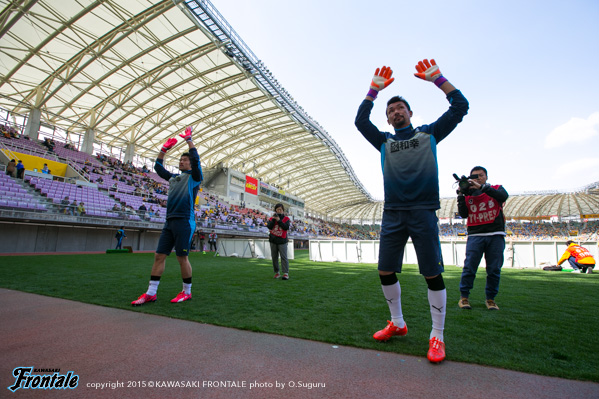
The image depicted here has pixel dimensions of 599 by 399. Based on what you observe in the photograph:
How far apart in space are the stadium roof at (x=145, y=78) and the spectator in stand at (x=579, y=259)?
1833 cm

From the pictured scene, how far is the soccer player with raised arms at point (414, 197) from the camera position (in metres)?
2.13

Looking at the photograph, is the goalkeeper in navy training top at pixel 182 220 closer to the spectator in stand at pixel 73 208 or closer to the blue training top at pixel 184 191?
the blue training top at pixel 184 191

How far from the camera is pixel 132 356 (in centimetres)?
175

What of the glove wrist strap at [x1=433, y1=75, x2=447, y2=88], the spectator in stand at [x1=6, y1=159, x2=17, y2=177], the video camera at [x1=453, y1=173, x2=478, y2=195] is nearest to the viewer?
the glove wrist strap at [x1=433, y1=75, x2=447, y2=88]

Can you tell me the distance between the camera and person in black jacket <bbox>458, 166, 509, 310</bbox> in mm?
3342

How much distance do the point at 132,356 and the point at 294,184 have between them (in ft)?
158

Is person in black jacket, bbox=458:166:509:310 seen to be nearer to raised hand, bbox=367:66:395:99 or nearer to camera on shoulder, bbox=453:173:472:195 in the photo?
camera on shoulder, bbox=453:173:472:195

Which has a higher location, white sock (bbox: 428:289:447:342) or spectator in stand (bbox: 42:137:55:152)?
spectator in stand (bbox: 42:137:55:152)

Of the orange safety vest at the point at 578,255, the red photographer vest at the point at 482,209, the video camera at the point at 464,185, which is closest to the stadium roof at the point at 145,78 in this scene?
the red photographer vest at the point at 482,209

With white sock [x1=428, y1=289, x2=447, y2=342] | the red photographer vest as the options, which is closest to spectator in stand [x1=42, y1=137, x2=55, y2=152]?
the red photographer vest

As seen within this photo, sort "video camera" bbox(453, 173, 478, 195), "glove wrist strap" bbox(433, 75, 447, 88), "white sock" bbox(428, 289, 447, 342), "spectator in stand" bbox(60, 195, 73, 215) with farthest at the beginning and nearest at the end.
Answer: "spectator in stand" bbox(60, 195, 73, 215), "video camera" bbox(453, 173, 478, 195), "glove wrist strap" bbox(433, 75, 447, 88), "white sock" bbox(428, 289, 447, 342)

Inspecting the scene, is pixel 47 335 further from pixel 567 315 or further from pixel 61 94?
pixel 61 94

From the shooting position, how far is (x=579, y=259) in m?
8.00

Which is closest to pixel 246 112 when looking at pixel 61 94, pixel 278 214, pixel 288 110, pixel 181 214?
pixel 288 110
